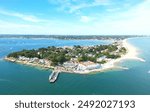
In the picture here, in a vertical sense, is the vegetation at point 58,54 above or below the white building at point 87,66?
above

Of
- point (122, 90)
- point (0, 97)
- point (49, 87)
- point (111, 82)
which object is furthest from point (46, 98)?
point (111, 82)

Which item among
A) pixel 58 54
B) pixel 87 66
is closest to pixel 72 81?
pixel 87 66

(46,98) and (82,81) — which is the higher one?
(46,98)

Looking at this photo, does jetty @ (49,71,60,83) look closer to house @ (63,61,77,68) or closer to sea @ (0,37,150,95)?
sea @ (0,37,150,95)

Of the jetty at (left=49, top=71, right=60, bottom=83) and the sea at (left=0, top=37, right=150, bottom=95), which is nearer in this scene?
the sea at (left=0, top=37, right=150, bottom=95)

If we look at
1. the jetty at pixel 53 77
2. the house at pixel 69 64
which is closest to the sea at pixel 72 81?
the jetty at pixel 53 77

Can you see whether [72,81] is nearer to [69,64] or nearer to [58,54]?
[69,64]

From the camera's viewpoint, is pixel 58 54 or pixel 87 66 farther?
pixel 58 54

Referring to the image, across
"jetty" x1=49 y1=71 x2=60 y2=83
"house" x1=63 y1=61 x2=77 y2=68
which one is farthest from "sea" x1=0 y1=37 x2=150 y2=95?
"house" x1=63 y1=61 x2=77 y2=68

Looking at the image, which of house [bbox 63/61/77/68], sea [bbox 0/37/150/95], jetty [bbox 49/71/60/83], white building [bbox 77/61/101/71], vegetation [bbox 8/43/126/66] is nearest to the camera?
sea [bbox 0/37/150/95]

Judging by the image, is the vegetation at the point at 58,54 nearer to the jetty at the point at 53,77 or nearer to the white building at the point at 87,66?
the white building at the point at 87,66

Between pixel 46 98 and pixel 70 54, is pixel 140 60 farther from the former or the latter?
pixel 46 98
